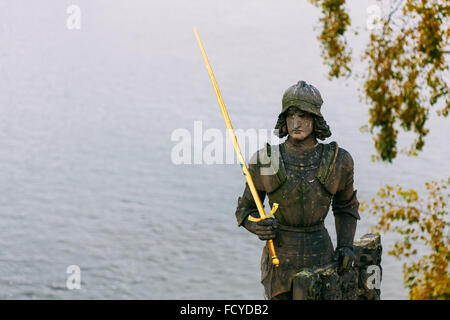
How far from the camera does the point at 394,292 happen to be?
31422 millimetres

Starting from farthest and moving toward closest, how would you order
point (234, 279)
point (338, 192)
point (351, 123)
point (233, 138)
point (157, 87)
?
point (157, 87) < point (351, 123) < point (234, 279) < point (338, 192) < point (233, 138)

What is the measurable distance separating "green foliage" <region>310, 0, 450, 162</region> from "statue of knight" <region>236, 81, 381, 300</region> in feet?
29.8

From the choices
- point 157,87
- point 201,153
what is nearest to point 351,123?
point 201,153

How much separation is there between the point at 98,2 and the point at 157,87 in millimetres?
23194

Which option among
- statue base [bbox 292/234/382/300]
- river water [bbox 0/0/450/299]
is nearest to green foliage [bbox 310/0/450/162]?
statue base [bbox 292/234/382/300]

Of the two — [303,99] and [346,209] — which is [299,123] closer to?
[303,99]

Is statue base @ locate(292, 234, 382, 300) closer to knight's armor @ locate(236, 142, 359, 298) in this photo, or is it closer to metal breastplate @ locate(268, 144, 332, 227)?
knight's armor @ locate(236, 142, 359, 298)

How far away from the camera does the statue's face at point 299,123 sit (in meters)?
9.26

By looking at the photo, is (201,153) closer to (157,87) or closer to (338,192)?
(157,87)

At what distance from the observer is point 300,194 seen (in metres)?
9.28

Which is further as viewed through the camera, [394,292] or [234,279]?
[234,279]

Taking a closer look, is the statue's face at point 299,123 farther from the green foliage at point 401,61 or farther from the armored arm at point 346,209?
the green foliage at point 401,61

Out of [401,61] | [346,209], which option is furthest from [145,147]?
[346,209]

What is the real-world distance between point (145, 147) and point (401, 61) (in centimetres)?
2886
